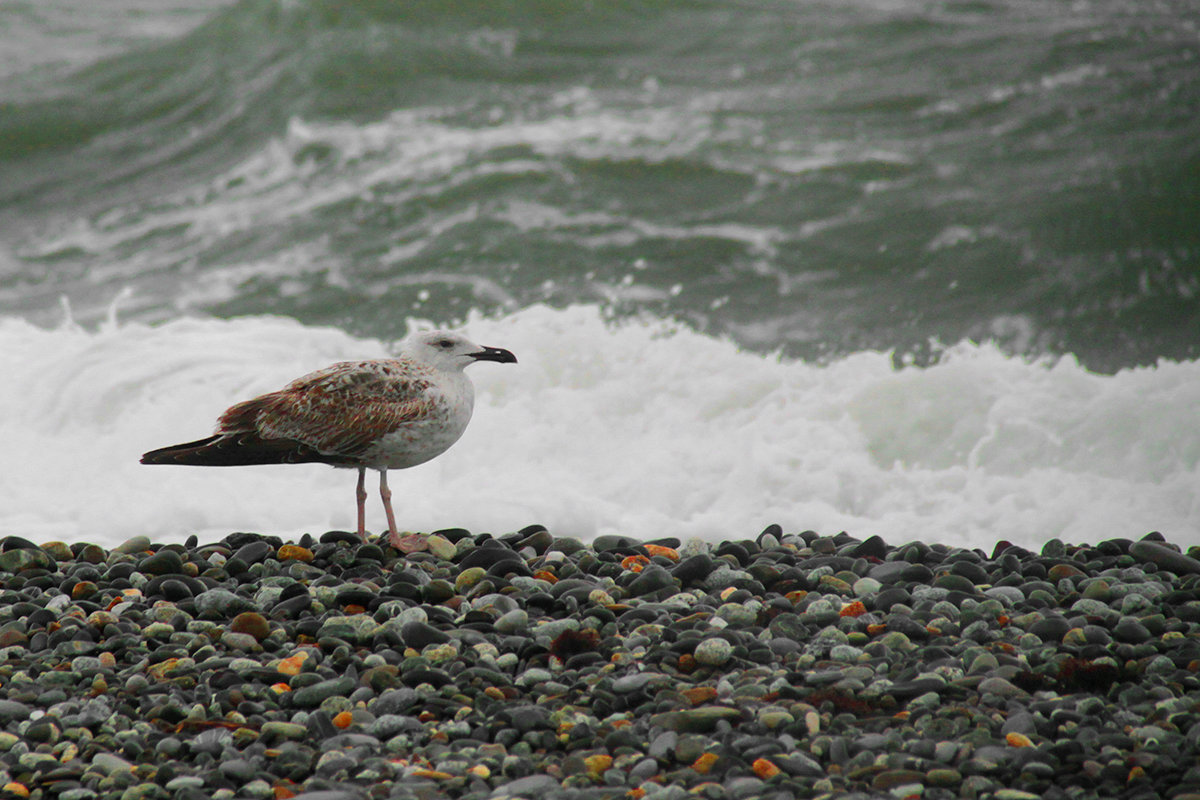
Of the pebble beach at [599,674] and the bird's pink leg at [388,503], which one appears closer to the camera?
the pebble beach at [599,674]

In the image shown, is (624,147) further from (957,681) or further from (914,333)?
(957,681)

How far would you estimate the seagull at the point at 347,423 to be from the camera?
4.98 meters

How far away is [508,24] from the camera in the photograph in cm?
1752

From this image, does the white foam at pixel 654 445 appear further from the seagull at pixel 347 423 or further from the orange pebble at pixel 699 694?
the orange pebble at pixel 699 694

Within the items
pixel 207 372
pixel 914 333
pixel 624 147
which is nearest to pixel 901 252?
pixel 914 333

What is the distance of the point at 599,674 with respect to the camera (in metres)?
4.02

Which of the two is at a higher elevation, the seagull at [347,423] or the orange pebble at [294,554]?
the seagull at [347,423]

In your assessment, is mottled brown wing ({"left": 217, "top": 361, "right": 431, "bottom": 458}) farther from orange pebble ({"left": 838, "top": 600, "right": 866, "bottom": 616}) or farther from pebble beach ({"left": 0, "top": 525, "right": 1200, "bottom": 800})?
orange pebble ({"left": 838, "top": 600, "right": 866, "bottom": 616})

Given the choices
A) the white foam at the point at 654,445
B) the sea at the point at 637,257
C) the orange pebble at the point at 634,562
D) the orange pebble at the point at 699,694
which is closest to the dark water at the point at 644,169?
the sea at the point at 637,257

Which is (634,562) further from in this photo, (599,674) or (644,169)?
(644,169)

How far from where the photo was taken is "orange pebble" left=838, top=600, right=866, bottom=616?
443 cm

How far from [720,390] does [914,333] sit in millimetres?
2504

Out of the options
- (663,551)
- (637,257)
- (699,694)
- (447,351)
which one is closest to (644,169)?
(637,257)

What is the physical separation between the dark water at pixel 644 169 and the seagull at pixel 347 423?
5529mm
